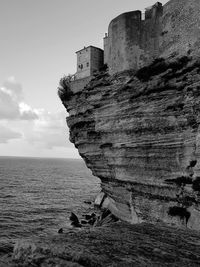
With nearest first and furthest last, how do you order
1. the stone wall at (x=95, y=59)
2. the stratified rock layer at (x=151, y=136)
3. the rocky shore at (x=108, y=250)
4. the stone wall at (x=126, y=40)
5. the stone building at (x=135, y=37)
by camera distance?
the rocky shore at (x=108, y=250) < the stratified rock layer at (x=151, y=136) < the stone building at (x=135, y=37) < the stone wall at (x=126, y=40) < the stone wall at (x=95, y=59)

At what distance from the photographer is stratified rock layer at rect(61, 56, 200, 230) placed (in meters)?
17.8

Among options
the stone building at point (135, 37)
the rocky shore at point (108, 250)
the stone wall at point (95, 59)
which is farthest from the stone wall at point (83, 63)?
the rocky shore at point (108, 250)

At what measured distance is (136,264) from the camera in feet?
24.8

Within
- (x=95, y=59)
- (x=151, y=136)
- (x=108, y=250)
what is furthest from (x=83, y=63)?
(x=108, y=250)

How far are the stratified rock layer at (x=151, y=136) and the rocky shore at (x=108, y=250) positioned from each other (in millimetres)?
8151

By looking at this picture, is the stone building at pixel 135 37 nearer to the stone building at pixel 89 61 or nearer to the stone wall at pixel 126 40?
the stone wall at pixel 126 40

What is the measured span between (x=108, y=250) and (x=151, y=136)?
12.2m

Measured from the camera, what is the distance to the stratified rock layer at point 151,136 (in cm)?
1777

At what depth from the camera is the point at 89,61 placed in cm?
2739

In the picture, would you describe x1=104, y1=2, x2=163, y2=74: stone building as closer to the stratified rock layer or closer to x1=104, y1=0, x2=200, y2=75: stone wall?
x1=104, y1=0, x2=200, y2=75: stone wall

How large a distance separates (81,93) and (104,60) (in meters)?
3.89

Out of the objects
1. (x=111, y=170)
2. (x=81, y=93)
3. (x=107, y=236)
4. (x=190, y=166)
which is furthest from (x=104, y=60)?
(x=107, y=236)

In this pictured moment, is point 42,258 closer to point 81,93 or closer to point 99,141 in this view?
point 99,141

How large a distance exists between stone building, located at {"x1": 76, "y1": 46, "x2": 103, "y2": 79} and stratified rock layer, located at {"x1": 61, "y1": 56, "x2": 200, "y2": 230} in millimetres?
2287
